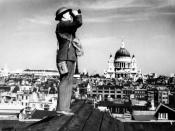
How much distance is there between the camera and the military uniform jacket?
573cm

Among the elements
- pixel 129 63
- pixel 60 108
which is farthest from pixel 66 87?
pixel 129 63

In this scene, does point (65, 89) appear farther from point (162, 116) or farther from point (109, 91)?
point (109, 91)

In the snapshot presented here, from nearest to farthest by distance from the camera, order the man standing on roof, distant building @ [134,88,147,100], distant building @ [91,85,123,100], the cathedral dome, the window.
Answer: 1. the man standing on roof
2. the window
3. distant building @ [134,88,147,100]
4. distant building @ [91,85,123,100]
5. the cathedral dome

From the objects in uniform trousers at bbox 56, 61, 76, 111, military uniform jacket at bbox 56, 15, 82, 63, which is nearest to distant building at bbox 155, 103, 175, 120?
uniform trousers at bbox 56, 61, 76, 111

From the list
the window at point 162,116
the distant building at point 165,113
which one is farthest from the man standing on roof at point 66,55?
the distant building at point 165,113

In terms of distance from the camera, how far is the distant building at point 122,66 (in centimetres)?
15012

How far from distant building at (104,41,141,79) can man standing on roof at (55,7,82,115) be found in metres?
144

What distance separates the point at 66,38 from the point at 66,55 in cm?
25

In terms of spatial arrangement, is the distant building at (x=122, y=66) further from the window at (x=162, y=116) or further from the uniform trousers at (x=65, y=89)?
the uniform trousers at (x=65, y=89)

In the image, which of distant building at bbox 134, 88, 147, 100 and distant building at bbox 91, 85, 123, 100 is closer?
distant building at bbox 134, 88, 147, 100

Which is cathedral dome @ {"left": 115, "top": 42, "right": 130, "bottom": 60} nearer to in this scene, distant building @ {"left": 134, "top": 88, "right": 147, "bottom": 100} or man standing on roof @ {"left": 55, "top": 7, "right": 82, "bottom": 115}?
distant building @ {"left": 134, "top": 88, "right": 147, "bottom": 100}

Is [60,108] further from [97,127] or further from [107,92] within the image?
[107,92]

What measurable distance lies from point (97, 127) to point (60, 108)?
101cm

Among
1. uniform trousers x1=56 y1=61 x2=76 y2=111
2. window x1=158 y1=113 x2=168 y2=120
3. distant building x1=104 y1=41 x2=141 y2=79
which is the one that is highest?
distant building x1=104 y1=41 x2=141 y2=79
